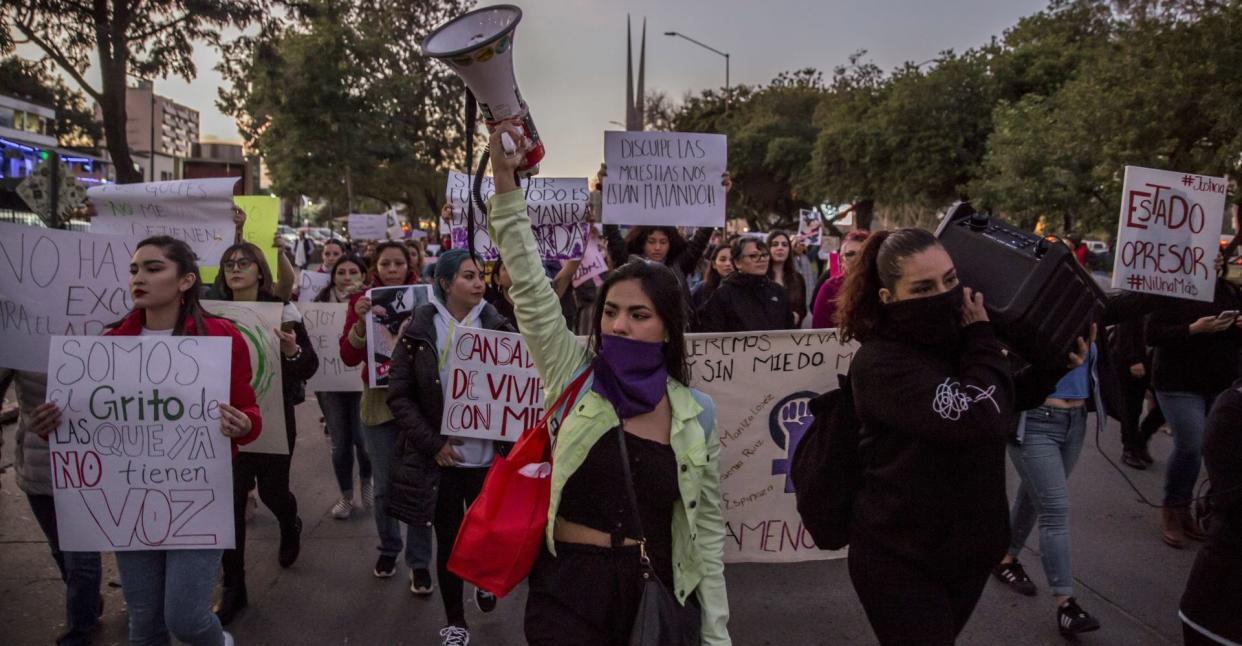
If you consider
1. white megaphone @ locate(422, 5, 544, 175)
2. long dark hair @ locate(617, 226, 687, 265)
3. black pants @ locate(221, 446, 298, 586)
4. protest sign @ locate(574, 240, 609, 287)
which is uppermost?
white megaphone @ locate(422, 5, 544, 175)

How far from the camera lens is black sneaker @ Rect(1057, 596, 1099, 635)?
423 cm

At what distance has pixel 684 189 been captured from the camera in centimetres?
622

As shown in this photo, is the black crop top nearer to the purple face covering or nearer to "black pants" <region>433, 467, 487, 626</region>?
the purple face covering

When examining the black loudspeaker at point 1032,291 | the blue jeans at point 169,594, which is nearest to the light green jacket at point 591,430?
the black loudspeaker at point 1032,291

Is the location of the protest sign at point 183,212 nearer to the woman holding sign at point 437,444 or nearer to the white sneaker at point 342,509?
the white sneaker at point 342,509

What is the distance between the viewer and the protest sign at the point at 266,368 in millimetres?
4711

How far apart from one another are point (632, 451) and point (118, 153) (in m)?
12.2

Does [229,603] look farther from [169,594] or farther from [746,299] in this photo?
[746,299]

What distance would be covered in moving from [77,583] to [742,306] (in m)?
3.91

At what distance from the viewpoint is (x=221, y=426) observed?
321cm

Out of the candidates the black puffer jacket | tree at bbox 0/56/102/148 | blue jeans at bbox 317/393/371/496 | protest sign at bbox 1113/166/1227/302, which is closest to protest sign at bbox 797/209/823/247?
protest sign at bbox 1113/166/1227/302

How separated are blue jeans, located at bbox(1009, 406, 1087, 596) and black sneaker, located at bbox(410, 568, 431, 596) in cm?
299

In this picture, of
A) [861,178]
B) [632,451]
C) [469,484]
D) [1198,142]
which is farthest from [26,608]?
[861,178]

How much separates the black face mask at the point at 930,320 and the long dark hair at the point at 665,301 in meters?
0.60
